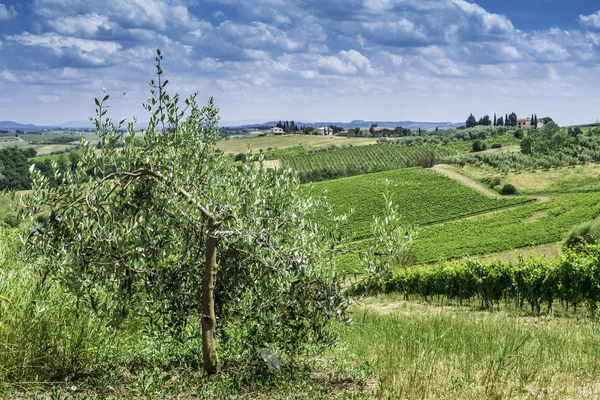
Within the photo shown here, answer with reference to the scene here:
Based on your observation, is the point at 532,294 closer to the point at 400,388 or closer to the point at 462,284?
the point at 462,284

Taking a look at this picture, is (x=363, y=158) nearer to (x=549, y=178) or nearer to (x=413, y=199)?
(x=549, y=178)

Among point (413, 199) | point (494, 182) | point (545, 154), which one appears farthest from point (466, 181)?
point (545, 154)

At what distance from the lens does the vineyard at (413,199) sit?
85.7 m

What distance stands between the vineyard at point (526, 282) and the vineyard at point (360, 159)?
9770 cm

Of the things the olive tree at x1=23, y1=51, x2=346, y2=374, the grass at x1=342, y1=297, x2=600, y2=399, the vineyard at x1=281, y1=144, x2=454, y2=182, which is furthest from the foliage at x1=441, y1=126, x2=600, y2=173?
the olive tree at x1=23, y1=51, x2=346, y2=374

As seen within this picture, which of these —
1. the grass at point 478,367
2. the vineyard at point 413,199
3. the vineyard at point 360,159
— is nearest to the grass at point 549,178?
the vineyard at point 413,199

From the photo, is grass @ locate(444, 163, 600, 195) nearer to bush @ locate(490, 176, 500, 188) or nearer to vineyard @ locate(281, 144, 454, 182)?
bush @ locate(490, 176, 500, 188)

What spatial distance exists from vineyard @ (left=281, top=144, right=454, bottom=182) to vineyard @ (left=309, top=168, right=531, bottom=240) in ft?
62.1

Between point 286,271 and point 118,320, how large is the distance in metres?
1.96

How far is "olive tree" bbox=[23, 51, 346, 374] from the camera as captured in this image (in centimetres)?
607

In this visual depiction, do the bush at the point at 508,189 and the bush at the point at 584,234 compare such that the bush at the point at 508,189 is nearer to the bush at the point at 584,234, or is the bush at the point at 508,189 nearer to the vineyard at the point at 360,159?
the vineyard at the point at 360,159

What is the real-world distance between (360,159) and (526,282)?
131976mm

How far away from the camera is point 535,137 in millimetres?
143000

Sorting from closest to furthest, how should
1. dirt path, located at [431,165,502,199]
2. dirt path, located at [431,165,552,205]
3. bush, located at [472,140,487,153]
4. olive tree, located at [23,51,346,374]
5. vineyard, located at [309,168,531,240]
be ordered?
1. olive tree, located at [23,51,346,374]
2. vineyard, located at [309,168,531,240]
3. dirt path, located at [431,165,552,205]
4. dirt path, located at [431,165,502,199]
5. bush, located at [472,140,487,153]
